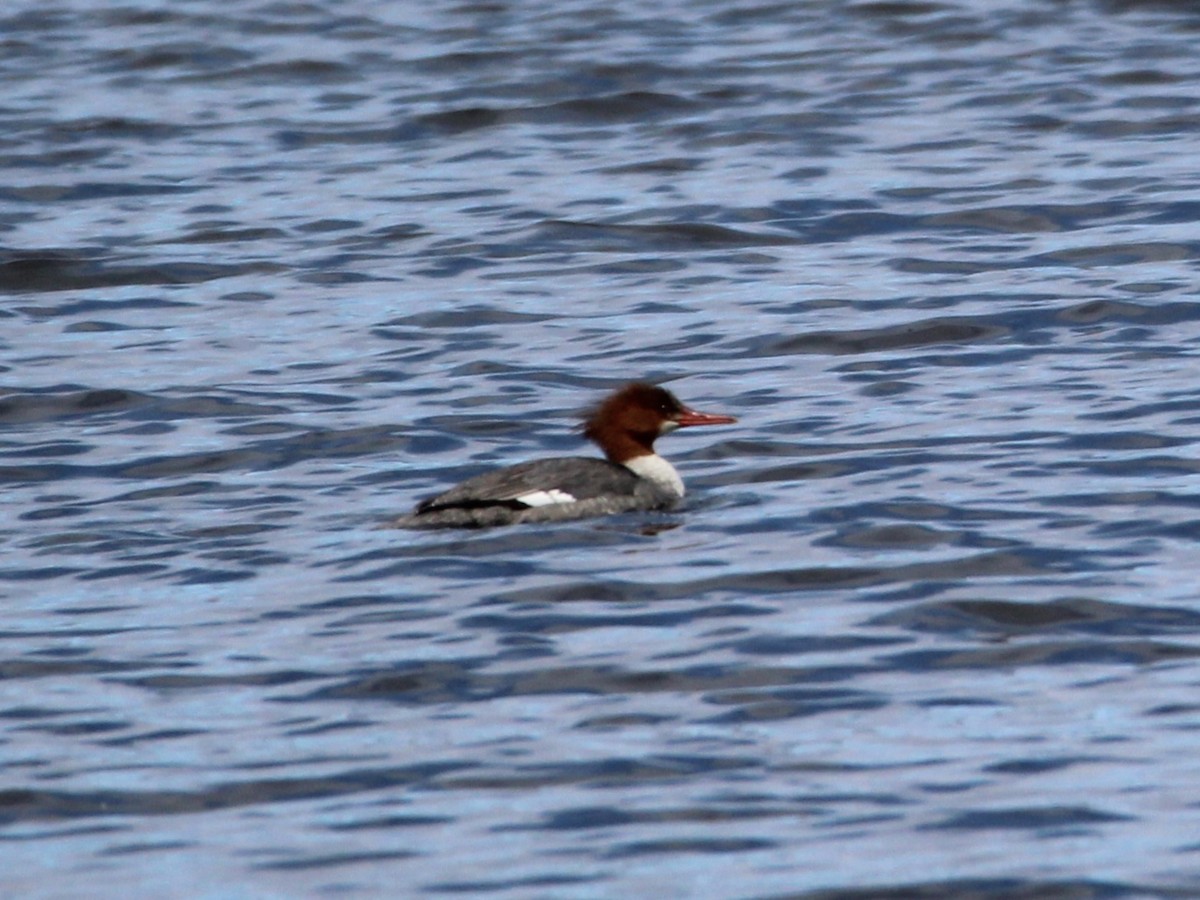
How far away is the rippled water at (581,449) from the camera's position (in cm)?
710

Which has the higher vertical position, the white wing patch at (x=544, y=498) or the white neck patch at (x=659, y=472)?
the white wing patch at (x=544, y=498)

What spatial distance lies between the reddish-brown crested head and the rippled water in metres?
0.43

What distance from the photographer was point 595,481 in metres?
10.7

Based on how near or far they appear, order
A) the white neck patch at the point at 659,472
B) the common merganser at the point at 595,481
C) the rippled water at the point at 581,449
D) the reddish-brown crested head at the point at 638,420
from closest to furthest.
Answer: the rippled water at the point at 581,449 < the common merganser at the point at 595,481 < the white neck patch at the point at 659,472 < the reddish-brown crested head at the point at 638,420

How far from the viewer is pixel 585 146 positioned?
2020cm

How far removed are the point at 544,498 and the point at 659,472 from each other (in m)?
0.88

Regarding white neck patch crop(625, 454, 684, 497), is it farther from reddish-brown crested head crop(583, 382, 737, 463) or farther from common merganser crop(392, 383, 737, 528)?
reddish-brown crested head crop(583, 382, 737, 463)

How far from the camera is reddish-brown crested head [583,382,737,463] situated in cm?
1139

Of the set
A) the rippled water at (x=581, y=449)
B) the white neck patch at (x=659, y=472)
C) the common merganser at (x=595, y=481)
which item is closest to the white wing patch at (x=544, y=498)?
the common merganser at (x=595, y=481)

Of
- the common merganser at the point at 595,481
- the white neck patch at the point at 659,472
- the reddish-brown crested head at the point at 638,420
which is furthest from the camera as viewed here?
the reddish-brown crested head at the point at 638,420

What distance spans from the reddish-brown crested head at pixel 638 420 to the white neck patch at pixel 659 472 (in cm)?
12

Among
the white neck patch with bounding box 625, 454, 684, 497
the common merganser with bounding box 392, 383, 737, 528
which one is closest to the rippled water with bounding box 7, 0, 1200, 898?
the common merganser with bounding box 392, 383, 737, 528

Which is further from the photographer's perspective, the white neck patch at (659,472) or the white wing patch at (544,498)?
the white neck patch at (659,472)

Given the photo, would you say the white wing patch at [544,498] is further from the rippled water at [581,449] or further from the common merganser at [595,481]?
the rippled water at [581,449]
